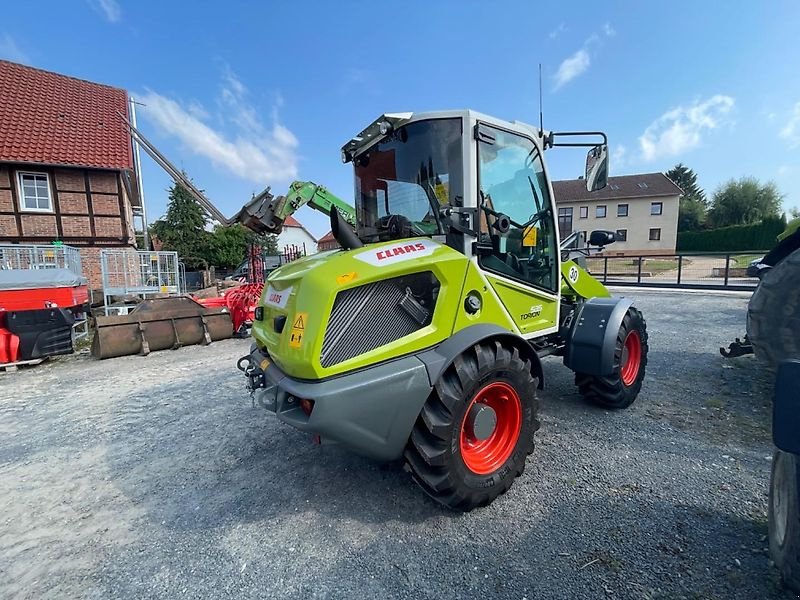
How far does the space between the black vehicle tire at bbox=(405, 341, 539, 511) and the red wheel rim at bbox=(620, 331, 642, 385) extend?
1.86 metres

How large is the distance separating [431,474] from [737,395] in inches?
153

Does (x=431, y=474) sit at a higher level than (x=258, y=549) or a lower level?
higher

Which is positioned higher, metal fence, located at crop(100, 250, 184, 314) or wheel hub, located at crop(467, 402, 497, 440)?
metal fence, located at crop(100, 250, 184, 314)

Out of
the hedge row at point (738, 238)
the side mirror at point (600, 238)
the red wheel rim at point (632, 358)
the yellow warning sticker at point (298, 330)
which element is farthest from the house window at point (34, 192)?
the hedge row at point (738, 238)

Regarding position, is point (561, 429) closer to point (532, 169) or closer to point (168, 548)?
point (532, 169)

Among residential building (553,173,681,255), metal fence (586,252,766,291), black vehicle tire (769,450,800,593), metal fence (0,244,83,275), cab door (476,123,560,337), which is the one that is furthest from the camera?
residential building (553,173,681,255)

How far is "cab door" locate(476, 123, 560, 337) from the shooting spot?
2.71 meters

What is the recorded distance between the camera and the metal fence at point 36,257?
331 inches

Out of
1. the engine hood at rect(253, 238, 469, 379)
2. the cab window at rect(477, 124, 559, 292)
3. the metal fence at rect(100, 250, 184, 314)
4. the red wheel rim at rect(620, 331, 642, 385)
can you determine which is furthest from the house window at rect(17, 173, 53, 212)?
the red wheel rim at rect(620, 331, 642, 385)

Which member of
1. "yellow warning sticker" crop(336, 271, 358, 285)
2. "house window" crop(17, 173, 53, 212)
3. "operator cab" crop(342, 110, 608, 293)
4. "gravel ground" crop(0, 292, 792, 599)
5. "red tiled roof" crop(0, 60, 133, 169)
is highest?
"red tiled roof" crop(0, 60, 133, 169)

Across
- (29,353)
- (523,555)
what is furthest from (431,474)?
(29,353)

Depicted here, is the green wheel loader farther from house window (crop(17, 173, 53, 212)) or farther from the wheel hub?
house window (crop(17, 173, 53, 212))

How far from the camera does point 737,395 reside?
4.08m

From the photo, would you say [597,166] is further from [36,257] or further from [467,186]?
[36,257]
